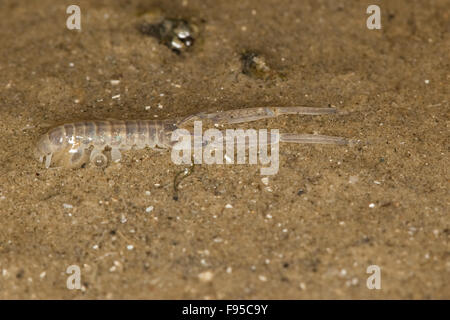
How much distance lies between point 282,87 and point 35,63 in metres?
3.21

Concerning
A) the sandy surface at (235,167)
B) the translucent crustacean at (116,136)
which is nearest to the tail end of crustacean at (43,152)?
the translucent crustacean at (116,136)

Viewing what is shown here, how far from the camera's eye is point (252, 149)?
497 centimetres

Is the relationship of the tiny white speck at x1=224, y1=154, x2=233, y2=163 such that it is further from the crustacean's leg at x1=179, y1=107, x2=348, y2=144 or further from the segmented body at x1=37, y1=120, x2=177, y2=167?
the segmented body at x1=37, y1=120, x2=177, y2=167

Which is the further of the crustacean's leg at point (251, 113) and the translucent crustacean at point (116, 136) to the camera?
the crustacean's leg at point (251, 113)

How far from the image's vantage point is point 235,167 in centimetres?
485

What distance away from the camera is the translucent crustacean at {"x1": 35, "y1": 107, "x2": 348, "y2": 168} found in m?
4.99

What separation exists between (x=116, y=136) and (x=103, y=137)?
0.15 metres

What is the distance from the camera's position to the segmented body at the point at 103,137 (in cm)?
504

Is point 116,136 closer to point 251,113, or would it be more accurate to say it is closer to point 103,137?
point 103,137

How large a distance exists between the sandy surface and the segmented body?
7.2 inches

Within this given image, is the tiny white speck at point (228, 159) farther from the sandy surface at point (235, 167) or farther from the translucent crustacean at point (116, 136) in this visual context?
the translucent crustacean at point (116, 136)

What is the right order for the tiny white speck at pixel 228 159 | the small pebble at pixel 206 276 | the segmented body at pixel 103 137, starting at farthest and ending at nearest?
the segmented body at pixel 103 137, the tiny white speck at pixel 228 159, the small pebble at pixel 206 276

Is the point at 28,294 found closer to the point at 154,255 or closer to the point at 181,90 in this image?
the point at 154,255

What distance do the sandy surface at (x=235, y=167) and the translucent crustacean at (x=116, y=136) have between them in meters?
0.12
